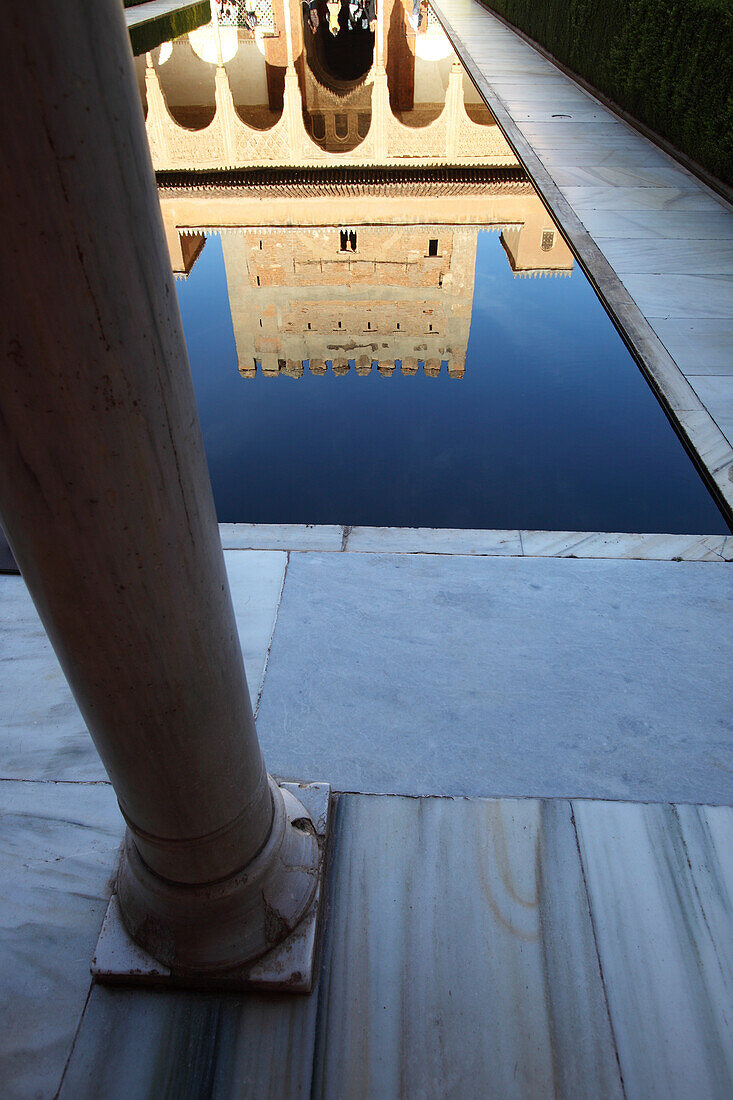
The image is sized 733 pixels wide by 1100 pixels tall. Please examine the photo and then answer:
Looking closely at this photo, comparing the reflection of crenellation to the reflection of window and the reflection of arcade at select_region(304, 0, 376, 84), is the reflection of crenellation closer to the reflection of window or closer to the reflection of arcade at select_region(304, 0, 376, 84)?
the reflection of arcade at select_region(304, 0, 376, 84)

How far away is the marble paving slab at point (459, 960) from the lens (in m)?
1.35

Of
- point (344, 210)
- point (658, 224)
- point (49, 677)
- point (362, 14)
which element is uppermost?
point (49, 677)

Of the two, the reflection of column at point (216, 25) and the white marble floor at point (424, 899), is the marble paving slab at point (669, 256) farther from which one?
the reflection of column at point (216, 25)

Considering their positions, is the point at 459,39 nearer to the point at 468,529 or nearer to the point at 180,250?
the point at 180,250

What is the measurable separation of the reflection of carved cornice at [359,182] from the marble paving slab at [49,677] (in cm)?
571

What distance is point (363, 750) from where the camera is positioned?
1.92m

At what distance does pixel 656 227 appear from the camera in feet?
18.0

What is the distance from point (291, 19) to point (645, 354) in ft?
75.2

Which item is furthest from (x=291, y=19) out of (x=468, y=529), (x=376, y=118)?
(x=468, y=529)

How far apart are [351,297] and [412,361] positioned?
129 centimetres

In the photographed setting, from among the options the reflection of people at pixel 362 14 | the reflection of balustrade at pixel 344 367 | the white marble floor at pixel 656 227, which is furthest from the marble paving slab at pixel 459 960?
the reflection of people at pixel 362 14

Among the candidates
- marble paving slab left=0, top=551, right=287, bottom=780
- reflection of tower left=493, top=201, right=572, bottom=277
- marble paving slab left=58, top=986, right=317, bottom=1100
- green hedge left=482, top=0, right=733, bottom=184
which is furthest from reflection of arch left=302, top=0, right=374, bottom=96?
marble paving slab left=58, top=986, right=317, bottom=1100

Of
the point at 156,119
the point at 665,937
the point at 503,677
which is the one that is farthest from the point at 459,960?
the point at 156,119

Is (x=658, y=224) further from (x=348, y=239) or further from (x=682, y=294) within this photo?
(x=348, y=239)
